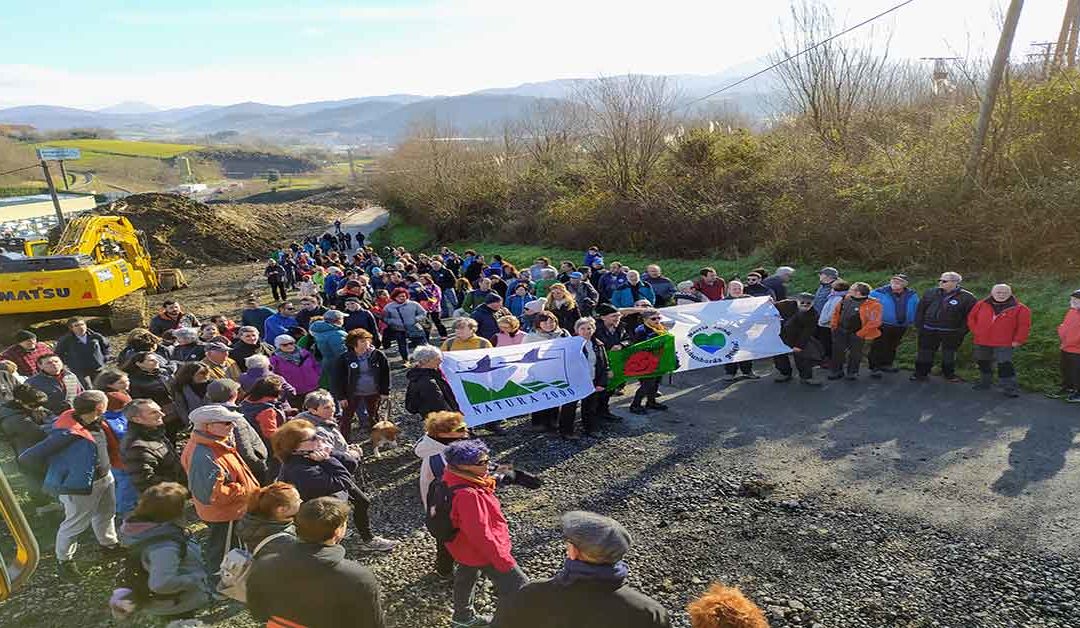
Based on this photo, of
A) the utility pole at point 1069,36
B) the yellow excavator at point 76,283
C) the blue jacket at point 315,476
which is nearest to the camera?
the blue jacket at point 315,476

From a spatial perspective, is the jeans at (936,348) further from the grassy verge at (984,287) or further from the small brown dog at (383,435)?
the small brown dog at (383,435)

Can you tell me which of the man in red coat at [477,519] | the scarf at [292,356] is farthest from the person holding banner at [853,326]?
the scarf at [292,356]

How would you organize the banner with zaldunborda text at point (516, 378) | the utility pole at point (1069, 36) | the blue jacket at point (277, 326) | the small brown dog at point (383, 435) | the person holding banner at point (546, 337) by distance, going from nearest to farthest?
the small brown dog at point (383, 435)
the banner with zaldunborda text at point (516, 378)
the person holding banner at point (546, 337)
the blue jacket at point (277, 326)
the utility pole at point (1069, 36)

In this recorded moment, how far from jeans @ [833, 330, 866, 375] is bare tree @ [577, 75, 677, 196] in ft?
42.1

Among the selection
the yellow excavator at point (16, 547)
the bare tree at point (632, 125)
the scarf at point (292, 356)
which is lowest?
the scarf at point (292, 356)

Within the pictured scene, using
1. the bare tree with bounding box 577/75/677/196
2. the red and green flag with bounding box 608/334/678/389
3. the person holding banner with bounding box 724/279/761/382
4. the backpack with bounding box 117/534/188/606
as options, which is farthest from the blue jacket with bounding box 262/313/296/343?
the bare tree with bounding box 577/75/677/196

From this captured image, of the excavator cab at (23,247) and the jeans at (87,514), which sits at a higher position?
the excavator cab at (23,247)

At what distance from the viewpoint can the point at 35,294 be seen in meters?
15.5

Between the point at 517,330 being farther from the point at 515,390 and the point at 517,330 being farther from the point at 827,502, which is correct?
the point at 827,502

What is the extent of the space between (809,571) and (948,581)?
1.04m

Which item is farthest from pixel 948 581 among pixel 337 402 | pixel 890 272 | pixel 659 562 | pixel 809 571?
pixel 890 272

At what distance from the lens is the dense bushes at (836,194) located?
476 inches

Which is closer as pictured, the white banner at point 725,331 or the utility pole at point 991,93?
the white banner at point 725,331

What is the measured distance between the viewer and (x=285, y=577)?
3.18 metres
